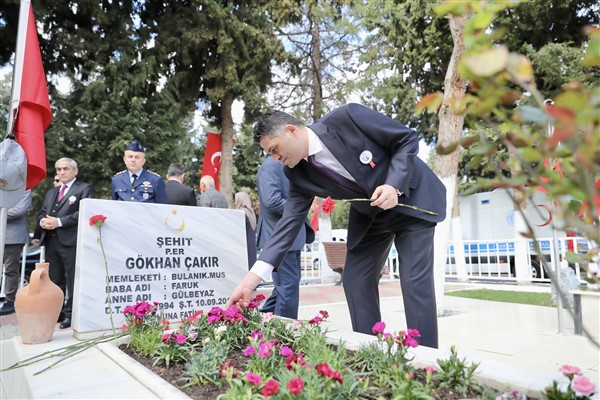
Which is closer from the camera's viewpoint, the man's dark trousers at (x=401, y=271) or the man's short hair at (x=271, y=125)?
the man's short hair at (x=271, y=125)

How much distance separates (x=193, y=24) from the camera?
11.3 meters

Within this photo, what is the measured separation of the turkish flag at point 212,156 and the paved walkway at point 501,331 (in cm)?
599

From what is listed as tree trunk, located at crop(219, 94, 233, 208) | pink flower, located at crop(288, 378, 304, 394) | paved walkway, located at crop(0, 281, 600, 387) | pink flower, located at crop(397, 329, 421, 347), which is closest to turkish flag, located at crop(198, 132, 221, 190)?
tree trunk, located at crop(219, 94, 233, 208)

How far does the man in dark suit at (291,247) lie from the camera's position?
410 cm

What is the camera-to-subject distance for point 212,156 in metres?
12.2

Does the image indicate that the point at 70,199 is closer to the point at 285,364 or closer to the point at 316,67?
the point at 285,364

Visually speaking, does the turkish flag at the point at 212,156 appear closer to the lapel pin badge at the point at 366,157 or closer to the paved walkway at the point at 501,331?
the paved walkway at the point at 501,331

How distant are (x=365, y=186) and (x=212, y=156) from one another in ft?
33.4

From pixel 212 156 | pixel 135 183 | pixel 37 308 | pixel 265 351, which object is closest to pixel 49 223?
pixel 135 183

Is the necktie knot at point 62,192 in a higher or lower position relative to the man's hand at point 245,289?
higher

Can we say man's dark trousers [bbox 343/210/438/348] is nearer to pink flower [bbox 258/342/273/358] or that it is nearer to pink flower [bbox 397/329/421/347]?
pink flower [bbox 397/329/421/347]

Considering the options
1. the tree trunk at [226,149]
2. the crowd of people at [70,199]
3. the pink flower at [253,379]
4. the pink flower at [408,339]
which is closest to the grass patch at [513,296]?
the crowd of people at [70,199]

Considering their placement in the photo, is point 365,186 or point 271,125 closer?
point 271,125

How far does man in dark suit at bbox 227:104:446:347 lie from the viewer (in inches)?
92.3
